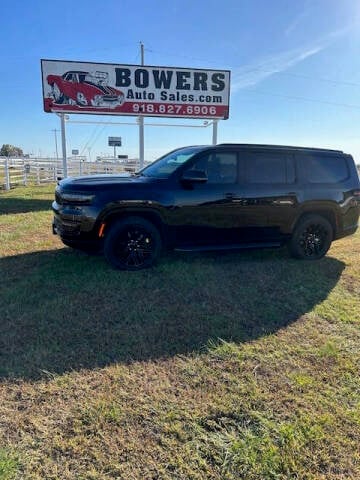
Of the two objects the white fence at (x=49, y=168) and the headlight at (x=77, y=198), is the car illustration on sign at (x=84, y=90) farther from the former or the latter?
the headlight at (x=77, y=198)

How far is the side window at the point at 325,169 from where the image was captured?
5453 millimetres

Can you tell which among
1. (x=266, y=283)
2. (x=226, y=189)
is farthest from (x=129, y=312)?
(x=226, y=189)

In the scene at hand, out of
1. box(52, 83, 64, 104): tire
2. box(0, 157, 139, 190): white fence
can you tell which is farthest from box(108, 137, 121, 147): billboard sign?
box(52, 83, 64, 104): tire

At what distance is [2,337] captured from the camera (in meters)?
3.04

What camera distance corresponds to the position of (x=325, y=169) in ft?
18.3

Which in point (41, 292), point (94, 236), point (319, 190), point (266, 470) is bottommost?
point (266, 470)

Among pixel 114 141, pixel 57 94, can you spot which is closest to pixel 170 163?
pixel 57 94

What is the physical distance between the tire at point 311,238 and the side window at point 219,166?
1.47 meters

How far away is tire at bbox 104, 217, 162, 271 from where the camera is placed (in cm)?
458

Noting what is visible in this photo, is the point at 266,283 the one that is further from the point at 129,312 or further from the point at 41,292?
the point at 41,292

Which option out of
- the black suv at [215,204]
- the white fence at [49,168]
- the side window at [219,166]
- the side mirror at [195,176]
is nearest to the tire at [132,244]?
the black suv at [215,204]

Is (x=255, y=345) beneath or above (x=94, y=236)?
beneath

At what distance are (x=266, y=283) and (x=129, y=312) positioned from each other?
6.51 feet

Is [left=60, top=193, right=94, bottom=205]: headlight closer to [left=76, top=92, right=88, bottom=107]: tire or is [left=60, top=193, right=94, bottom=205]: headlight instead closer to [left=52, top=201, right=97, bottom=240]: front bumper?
[left=52, top=201, right=97, bottom=240]: front bumper
